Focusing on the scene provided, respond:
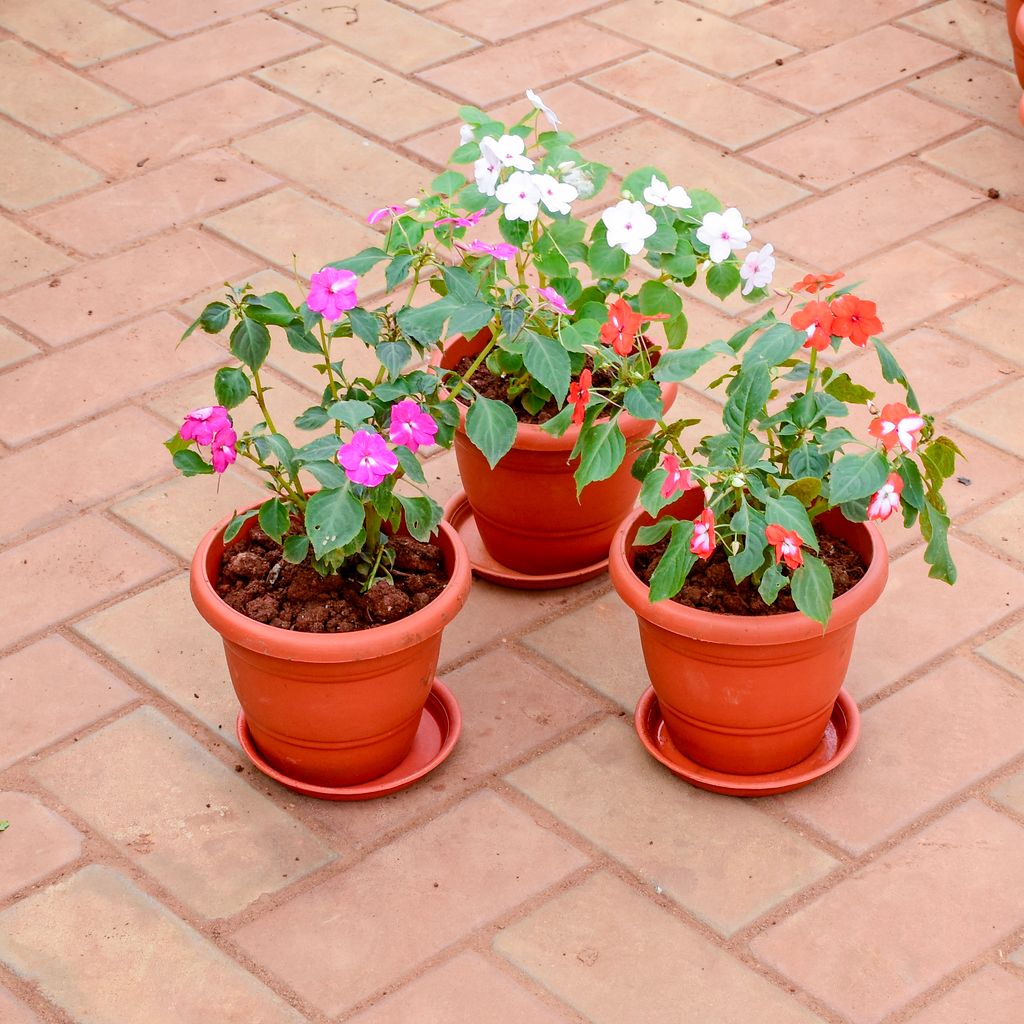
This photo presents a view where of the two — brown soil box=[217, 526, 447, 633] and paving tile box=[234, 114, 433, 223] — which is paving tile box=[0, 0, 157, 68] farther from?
brown soil box=[217, 526, 447, 633]

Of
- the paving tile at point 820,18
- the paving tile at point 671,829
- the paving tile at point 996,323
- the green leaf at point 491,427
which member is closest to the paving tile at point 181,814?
the paving tile at point 671,829

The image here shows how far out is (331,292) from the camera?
88.7 inches

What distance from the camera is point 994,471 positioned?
3.20m

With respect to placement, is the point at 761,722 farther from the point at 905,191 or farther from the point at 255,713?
the point at 905,191

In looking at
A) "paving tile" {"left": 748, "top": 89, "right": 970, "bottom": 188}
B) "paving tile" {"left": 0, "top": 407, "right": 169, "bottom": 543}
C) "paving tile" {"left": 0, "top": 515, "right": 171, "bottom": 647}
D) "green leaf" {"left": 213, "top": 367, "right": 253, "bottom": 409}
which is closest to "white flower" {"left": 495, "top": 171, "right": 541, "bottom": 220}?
"green leaf" {"left": 213, "top": 367, "right": 253, "bottom": 409}

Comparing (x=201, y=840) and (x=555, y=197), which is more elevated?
(x=555, y=197)

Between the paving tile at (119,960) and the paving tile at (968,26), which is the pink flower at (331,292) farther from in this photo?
the paving tile at (968,26)

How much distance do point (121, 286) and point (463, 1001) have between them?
1.99 metres

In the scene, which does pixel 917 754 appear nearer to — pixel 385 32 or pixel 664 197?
pixel 664 197

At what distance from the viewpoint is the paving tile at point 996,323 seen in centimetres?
352

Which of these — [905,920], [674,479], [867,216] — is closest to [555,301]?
[674,479]

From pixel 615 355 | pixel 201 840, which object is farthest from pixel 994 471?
pixel 201 840

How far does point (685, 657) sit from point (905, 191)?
1.97 m

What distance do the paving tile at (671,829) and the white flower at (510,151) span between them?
90 cm
